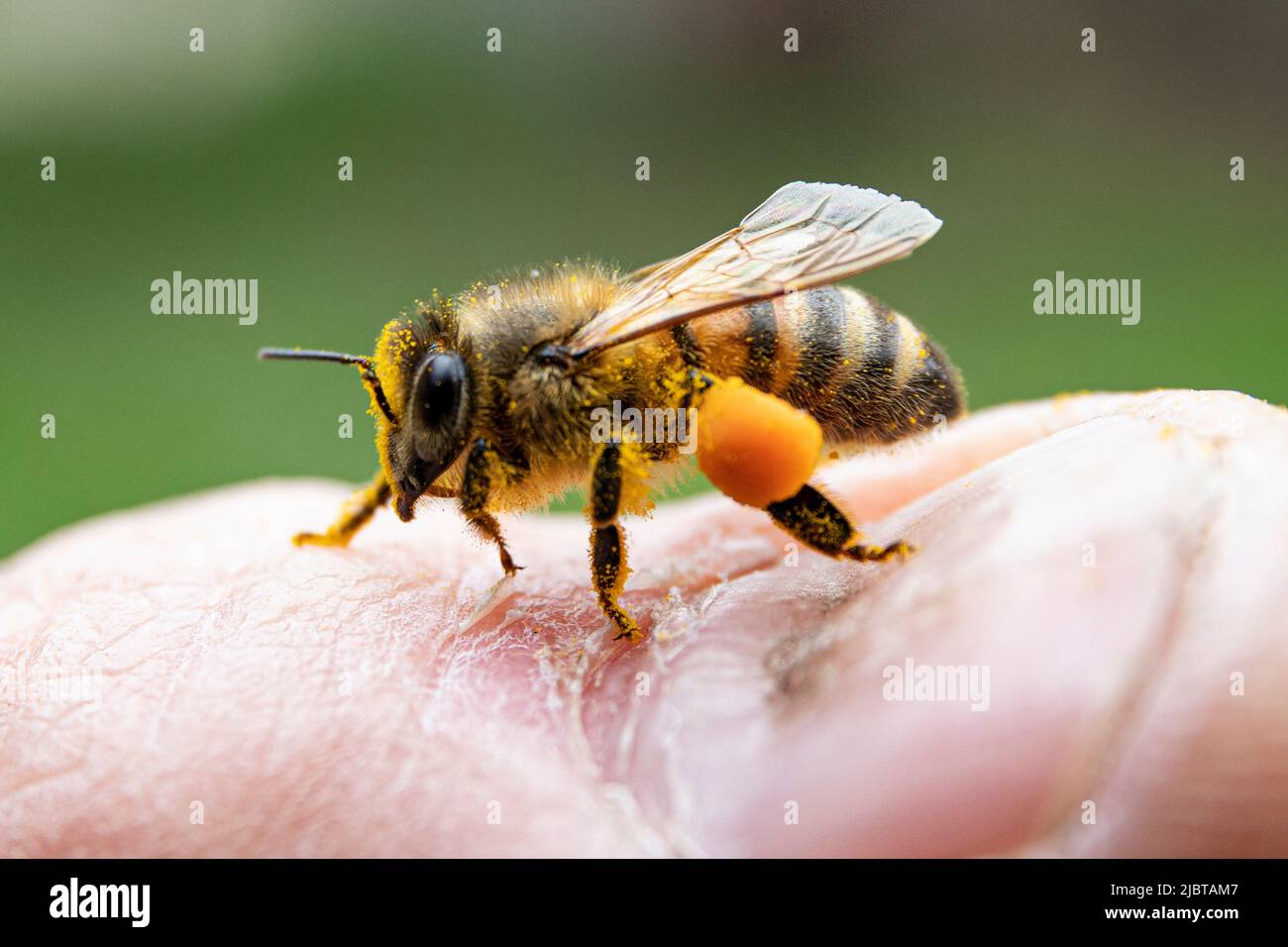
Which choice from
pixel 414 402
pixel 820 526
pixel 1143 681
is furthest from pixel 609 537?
pixel 1143 681

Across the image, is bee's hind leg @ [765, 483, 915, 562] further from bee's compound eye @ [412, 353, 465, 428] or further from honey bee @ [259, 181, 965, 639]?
bee's compound eye @ [412, 353, 465, 428]

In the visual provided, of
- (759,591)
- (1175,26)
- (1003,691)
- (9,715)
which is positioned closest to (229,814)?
(9,715)

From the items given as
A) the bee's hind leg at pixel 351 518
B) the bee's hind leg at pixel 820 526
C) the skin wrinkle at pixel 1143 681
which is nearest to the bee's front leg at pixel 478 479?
the bee's hind leg at pixel 351 518

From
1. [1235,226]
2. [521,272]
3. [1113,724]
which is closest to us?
[1113,724]

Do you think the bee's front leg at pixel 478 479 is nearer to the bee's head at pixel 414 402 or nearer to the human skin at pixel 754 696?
the bee's head at pixel 414 402

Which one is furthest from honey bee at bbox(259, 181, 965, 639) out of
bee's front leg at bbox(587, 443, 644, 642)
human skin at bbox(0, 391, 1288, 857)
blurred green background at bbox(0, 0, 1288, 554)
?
blurred green background at bbox(0, 0, 1288, 554)
